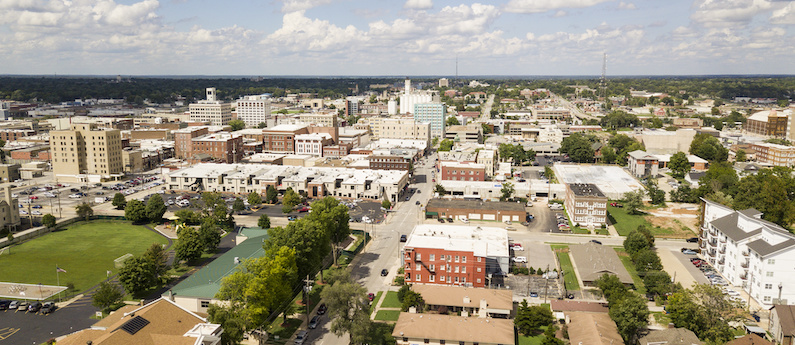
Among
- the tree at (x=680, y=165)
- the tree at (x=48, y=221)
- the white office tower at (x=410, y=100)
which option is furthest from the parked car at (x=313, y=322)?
the white office tower at (x=410, y=100)

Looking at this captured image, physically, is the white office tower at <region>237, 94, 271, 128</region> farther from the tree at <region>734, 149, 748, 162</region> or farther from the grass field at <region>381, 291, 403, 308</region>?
the grass field at <region>381, 291, 403, 308</region>

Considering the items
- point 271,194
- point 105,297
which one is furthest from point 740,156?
point 105,297

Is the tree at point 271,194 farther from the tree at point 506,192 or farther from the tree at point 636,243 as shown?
the tree at point 636,243

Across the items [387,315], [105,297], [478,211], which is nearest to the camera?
[105,297]

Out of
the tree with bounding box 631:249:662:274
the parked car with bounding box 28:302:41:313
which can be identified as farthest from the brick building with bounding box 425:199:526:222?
the parked car with bounding box 28:302:41:313

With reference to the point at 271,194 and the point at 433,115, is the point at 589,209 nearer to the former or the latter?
the point at 271,194
